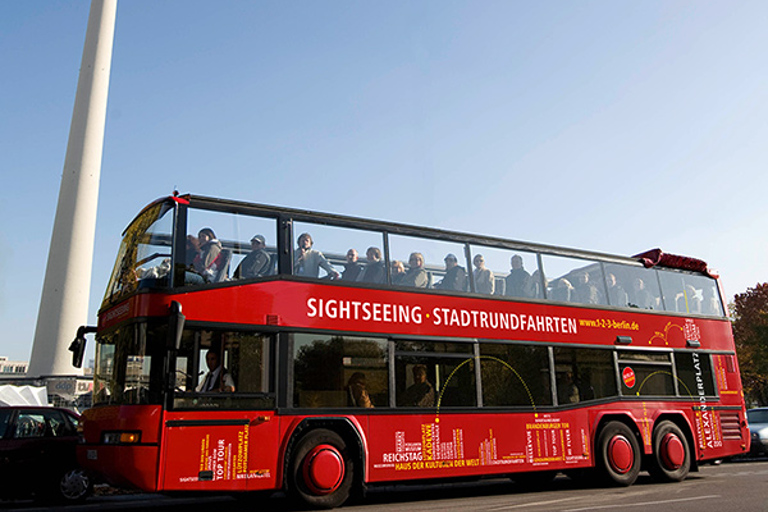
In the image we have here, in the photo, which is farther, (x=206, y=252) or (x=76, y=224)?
(x=76, y=224)

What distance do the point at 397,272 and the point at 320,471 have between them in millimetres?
3148

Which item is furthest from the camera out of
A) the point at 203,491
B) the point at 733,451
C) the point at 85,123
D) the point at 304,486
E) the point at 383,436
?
the point at 85,123

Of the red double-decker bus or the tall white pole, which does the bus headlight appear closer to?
the red double-decker bus

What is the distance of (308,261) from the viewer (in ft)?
31.3

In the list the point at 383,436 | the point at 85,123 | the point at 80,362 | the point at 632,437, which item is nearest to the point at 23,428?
the point at 80,362

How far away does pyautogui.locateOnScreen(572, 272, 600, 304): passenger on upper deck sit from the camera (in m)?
12.2

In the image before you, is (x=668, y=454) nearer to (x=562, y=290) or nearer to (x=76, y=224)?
(x=562, y=290)

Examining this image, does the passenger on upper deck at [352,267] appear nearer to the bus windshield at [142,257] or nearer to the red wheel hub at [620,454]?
the bus windshield at [142,257]

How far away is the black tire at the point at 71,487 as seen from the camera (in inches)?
419

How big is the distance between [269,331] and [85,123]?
3602cm

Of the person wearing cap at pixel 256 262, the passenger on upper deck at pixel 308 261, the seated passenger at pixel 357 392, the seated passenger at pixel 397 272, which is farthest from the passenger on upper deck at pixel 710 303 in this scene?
the person wearing cap at pixel 256 262

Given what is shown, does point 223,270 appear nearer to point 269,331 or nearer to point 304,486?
point 269,331

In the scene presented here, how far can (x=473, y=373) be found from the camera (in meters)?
10.4

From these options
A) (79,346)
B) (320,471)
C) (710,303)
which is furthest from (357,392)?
(710,303)
